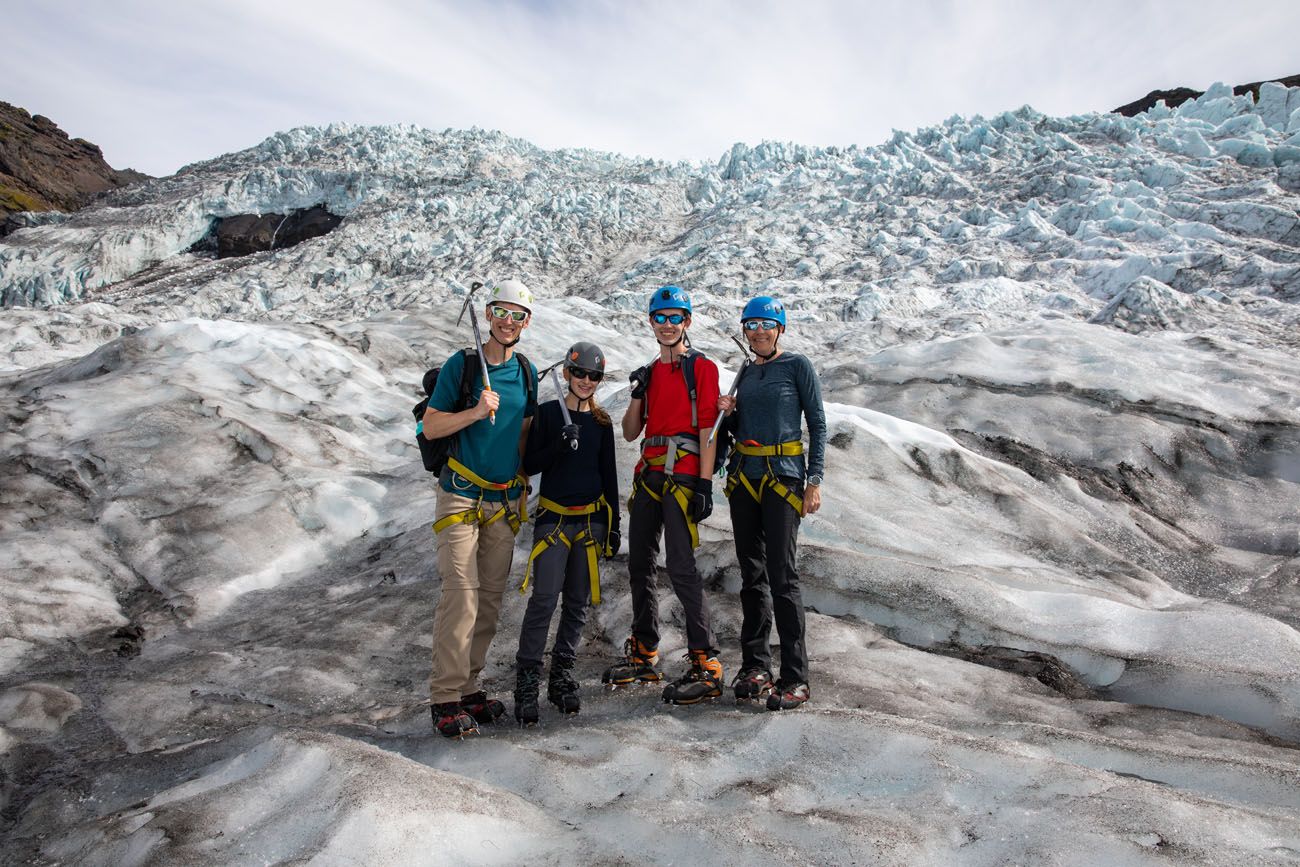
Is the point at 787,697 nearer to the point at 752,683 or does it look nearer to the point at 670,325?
the point at 752,683

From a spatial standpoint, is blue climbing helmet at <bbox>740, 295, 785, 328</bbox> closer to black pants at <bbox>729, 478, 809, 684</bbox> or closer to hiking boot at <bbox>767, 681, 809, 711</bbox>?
black pants at <bbox>729, 478, 809, 684</bbox>

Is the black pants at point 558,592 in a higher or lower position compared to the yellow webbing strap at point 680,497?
lower

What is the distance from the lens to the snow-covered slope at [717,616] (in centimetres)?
277

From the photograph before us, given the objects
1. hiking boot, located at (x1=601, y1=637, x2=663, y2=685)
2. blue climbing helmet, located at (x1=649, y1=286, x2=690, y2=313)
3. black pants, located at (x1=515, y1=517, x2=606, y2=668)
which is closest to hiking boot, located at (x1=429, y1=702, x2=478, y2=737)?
black pants, located at (x1=515, y1=517, x2=606, y2=668)

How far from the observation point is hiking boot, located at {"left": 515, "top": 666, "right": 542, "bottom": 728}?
3947mm

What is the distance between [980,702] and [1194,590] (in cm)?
348

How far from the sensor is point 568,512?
14.0ft

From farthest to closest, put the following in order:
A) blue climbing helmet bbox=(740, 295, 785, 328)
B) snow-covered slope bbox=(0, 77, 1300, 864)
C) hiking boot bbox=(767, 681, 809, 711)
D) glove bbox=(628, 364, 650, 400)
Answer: glove bbox=(628, 364, 650, 400), blue climbing helmet bbox=(740, 295, 785, 328), hiking boot bbox=(767, 681, 809, 711), snow-covered slope bbox=(0, 77, 1300, 864)

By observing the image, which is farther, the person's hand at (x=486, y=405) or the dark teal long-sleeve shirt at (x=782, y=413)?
the dark teal long-sleeve shirt at (x=782, y=413)

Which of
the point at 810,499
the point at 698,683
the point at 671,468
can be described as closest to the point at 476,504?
the point at 671,468

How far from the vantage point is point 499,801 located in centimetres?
289

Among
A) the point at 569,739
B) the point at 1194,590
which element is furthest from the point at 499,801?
the point at 1194,590

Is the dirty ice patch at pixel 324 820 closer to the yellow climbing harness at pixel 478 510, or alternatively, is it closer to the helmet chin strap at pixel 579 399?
the yellow climbing harness at pixel 478 510

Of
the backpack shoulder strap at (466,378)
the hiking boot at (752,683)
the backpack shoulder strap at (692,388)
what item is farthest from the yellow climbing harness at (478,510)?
the hiking boot at (752,683)
